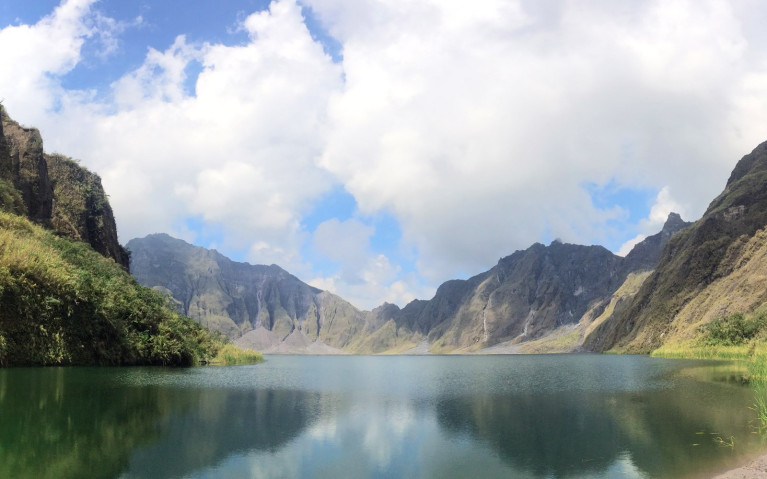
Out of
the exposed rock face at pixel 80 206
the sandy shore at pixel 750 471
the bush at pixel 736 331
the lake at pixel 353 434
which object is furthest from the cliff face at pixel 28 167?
the bush at pixel 736 331

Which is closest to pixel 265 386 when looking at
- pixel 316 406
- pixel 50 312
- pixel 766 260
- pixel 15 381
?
pixel 316 406

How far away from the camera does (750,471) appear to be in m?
17.1

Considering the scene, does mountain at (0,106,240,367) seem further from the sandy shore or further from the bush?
the bush

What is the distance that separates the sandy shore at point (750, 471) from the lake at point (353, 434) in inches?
29.7

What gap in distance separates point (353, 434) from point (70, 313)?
42.3 m

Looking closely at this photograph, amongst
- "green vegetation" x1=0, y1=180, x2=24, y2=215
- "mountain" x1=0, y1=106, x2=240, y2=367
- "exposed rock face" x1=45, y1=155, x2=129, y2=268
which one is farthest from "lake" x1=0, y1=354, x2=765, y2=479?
"exposed rock face" x1=45, y1=155, x2=129, y2=268

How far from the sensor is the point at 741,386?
4191 cm

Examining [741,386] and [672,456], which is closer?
[672,456]

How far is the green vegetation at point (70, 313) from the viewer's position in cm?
4638

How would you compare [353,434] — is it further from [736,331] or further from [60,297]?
[736,331]

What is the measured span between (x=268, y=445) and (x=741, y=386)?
4132cm

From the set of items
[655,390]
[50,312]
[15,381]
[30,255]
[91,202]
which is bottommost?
[655,390]

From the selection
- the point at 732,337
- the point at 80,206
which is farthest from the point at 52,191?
the point at 732,337

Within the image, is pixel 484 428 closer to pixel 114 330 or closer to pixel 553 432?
pixel 553 432
